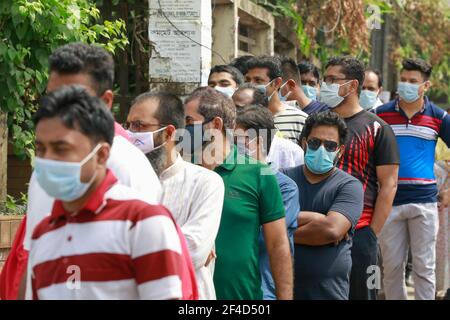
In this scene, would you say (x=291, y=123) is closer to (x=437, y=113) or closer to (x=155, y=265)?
(x=437, y=113)

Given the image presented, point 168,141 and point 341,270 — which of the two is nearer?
point 168,141

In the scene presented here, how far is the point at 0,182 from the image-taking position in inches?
321

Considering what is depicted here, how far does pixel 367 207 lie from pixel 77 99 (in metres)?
3.80

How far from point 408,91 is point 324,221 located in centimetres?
275

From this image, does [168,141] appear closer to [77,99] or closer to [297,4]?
[77,99]

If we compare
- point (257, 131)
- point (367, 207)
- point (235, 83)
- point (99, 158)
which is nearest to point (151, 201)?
point (99, 158)

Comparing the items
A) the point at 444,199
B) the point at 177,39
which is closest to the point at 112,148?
the point at 177,39

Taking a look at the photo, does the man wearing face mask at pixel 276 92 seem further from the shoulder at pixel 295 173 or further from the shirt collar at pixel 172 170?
the shirt collar at pixel 172 170

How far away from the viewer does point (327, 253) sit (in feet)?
18.7

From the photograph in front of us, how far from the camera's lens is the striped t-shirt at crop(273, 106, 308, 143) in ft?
23.3

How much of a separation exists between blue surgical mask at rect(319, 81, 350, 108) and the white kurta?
2833mm

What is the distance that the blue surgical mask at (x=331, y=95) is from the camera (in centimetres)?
711

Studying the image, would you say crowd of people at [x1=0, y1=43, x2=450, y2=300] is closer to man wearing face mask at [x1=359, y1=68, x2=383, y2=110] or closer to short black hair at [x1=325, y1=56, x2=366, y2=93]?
short black hair at [x1=325, y1=56, x2=366, y2=93]

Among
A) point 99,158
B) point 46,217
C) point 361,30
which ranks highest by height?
point 361,30
